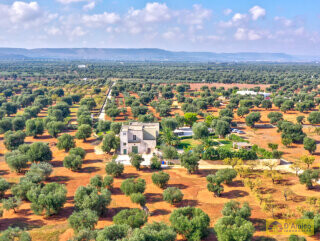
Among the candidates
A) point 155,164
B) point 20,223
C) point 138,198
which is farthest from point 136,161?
point 20,223

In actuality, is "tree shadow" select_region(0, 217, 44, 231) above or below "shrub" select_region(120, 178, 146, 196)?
below

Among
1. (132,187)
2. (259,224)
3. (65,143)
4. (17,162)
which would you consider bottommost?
(259,224)

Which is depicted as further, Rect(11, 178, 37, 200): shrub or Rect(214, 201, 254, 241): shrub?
Rect(11, 178, 37, 200): shrub

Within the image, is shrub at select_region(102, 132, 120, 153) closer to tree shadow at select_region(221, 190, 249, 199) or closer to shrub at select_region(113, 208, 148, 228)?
tree shadow at select_region(221, 190, 249, 199)

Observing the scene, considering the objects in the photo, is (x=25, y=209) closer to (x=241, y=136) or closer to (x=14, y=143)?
(x=14, y=143)

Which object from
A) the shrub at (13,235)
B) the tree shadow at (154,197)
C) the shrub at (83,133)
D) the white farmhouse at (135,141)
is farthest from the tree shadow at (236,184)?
the shrub at (83,133)

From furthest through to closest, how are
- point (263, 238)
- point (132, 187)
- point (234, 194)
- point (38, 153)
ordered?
point (38, 153), point (234, 194), point (132, 187), point (263, 238)

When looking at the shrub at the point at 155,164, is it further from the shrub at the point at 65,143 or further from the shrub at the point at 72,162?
the shrub at the point at 65,143

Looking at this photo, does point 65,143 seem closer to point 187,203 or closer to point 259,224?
point 187,203

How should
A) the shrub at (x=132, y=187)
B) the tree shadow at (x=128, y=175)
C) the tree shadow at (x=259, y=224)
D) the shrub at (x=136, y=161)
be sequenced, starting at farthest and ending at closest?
the shrub at (x=136, y=161) → the tree shadow at (x=128, y=175) → the shrub at (x=132, y=187) → the tree shadow at (x=259, y=224)

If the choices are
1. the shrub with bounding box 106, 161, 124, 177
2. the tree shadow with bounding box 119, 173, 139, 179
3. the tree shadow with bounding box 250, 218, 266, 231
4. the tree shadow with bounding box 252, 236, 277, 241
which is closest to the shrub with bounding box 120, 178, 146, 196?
the shrub with bounding box 106, 161, 124, 177

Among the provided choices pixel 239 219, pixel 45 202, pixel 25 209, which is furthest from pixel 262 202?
pixel 25 209
